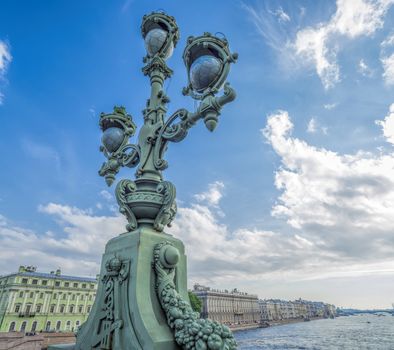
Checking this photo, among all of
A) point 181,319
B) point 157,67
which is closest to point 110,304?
point 181,319

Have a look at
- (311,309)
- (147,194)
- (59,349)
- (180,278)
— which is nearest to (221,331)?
(180,278)

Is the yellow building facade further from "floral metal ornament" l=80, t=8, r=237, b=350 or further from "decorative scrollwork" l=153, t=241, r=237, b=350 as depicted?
"decorative scrollwork" l=153, t=241, r=237, b=350

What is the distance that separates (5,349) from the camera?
48.5 ft

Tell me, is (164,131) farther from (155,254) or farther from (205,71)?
(155,254)

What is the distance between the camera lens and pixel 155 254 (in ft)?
8.66

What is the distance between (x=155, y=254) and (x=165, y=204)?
566 mm

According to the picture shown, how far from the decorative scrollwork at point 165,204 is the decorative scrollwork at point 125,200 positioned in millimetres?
254

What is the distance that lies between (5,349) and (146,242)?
18.4 metres

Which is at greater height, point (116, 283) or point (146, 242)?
point (146, 242)

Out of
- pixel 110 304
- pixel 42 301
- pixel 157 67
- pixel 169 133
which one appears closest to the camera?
pixel 110 304

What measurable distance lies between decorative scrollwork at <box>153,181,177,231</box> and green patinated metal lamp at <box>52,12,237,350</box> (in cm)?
1

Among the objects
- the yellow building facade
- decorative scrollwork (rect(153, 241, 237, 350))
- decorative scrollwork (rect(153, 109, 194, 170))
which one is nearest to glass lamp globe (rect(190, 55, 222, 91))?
decorative scrollwork (rect(153, 109, 194, 170))

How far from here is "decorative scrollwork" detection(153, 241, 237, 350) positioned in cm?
191

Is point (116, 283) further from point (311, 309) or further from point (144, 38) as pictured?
point (311, 309)
